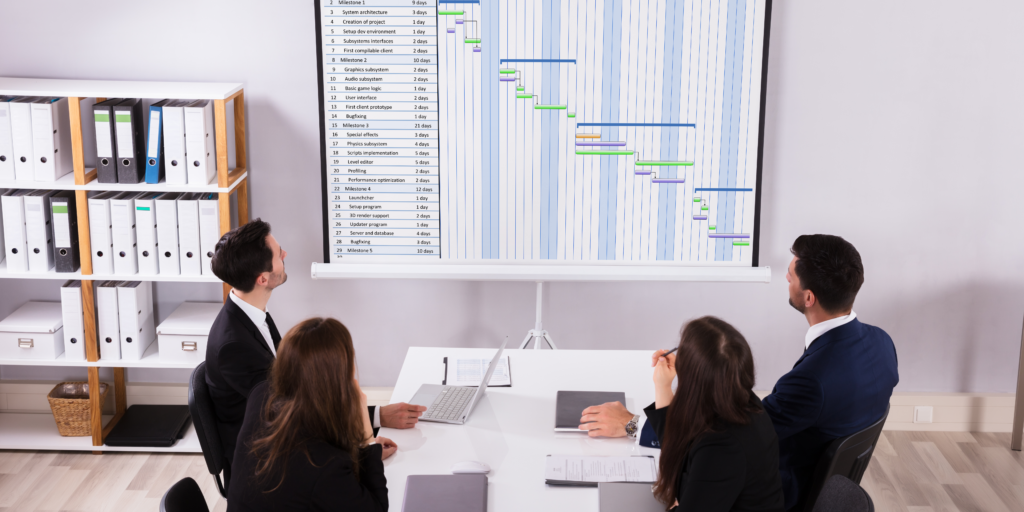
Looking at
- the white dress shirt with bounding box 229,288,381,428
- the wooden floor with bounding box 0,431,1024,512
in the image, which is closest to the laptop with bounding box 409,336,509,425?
the white dress shirt with bounding box 229,288,381,428

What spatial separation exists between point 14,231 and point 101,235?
364mm

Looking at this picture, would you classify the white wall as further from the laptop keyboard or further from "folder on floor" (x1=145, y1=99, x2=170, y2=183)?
the laptop keyboard

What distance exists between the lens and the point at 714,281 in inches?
140

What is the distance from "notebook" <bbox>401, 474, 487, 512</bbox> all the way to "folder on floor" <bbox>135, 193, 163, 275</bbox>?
6.18ft

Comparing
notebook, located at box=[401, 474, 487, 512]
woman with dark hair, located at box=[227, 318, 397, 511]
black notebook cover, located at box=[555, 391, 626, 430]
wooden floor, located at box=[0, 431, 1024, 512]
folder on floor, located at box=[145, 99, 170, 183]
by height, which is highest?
folder on floor, located at box=[145, 99, 170, 183]

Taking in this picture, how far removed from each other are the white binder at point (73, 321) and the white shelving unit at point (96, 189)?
0.04 metres

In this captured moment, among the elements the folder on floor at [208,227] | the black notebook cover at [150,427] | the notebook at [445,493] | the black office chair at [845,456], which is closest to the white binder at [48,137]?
the folder on floor at [208,227]

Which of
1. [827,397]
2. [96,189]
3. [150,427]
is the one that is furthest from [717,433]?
[150,427]

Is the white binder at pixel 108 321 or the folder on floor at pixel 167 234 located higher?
the folder on floor at pixel 167 234

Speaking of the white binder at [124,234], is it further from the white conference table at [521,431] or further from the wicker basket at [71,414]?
the white conference table at [521,431]

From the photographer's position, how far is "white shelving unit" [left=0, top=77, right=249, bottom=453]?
3.20 metres

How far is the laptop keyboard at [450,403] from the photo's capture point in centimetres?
243

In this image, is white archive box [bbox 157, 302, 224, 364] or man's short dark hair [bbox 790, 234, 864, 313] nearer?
man's short dark hair [bbox 790, 234, 864, 313]

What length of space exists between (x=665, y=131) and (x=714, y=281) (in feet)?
2.30
